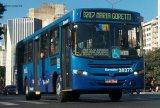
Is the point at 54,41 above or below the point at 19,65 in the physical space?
above

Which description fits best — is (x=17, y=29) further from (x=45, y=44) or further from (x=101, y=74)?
(x=101, y=74)

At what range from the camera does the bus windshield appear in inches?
706

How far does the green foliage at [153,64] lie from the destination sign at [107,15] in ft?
254

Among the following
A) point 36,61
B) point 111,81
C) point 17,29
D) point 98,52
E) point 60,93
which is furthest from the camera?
point 17,29

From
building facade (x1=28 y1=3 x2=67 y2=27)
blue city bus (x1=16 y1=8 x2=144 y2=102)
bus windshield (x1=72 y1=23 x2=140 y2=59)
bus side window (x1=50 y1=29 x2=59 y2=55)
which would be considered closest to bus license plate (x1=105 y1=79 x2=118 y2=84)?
blue city bus (x1=16 y1=8 x2=144 y2=102)

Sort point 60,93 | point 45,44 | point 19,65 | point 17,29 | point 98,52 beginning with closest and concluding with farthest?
point 98,52
point 60,93
point 45,44
point 19,65
point 17,29

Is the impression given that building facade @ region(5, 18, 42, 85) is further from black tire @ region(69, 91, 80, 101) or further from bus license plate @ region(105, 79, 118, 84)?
bus license plate @ region(105, 79, 118, 84)

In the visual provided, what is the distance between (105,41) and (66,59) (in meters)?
1.70

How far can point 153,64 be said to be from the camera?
323 feet

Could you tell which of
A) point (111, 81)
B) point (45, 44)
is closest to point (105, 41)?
point (111, 81)

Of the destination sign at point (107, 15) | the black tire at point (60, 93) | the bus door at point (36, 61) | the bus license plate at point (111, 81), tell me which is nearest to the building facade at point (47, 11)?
Result: the bus door at point (36, 61)

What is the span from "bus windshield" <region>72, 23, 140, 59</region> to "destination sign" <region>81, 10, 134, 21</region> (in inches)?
12.1

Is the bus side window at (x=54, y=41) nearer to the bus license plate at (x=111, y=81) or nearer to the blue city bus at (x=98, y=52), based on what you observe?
the blue city bus at (x=98, y=52)

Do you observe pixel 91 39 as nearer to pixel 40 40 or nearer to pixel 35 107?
pixel 35 107
